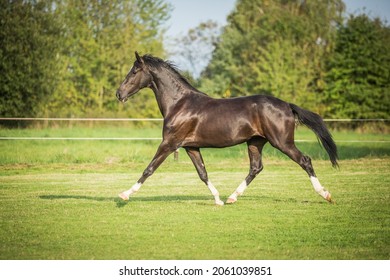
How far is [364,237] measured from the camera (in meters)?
7.04

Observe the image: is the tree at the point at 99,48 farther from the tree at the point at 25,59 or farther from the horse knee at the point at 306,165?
the horse knee at the point at 306,165

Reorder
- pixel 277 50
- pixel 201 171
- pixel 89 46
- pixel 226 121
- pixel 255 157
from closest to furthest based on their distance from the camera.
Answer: pixel 226 121 < pixel 201 171 < pixel 255 157 < pixel 89 46 < pixel 277 50

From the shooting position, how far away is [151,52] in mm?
39625

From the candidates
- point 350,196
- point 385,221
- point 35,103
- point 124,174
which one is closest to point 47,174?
point 124,174

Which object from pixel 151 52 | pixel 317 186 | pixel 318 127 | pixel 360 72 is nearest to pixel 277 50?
pixel 360 72

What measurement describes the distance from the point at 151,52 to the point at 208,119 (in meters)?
30.9

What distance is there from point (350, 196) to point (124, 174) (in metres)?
6.50

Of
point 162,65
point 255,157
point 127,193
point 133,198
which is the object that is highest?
point 162,65

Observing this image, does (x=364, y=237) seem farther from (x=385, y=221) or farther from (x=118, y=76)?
(x=118, y=76)

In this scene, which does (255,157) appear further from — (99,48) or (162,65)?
(99,48)

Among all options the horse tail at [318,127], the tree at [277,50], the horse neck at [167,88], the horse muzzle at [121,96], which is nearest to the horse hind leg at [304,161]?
the horse tail at [318,127]

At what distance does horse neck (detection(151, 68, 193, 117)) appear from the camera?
964cm

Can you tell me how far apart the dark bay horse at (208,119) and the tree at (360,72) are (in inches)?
1054

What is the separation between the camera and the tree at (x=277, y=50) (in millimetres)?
39656
